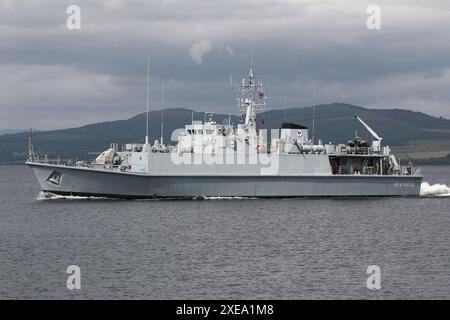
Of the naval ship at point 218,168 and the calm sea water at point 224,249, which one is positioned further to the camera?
the naval ship at point 218,168

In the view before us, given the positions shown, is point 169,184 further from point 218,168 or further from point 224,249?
Result: point 224,249

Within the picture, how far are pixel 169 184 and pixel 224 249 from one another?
17.3 m

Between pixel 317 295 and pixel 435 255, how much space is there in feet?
32.3

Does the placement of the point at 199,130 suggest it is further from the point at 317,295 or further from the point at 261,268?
the point at 317,295

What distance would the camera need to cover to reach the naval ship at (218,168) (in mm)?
53875

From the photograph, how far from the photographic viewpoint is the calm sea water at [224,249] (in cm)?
2962

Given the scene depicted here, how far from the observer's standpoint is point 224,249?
3750 cm

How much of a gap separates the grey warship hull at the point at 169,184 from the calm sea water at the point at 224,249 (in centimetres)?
97

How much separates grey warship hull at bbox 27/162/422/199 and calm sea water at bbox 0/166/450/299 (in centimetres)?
97

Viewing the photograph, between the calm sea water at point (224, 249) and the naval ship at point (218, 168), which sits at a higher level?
the naval ship at point (218, 168)

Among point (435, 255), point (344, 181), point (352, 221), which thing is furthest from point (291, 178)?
point (435, 255)

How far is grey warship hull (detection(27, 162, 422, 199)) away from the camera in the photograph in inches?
2120

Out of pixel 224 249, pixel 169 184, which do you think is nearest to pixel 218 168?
pixel 169 184

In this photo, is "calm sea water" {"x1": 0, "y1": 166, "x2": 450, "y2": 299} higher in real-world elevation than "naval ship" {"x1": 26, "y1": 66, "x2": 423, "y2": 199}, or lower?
lower
